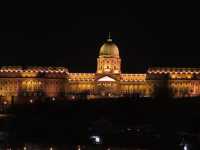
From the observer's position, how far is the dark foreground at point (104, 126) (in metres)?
67.6

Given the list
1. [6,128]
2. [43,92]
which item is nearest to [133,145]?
[6,128]

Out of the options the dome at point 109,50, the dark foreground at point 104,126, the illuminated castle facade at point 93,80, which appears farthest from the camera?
the dome at point 109,50

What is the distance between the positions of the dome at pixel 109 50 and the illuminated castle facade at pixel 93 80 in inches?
81.2

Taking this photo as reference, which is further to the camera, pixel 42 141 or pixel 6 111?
pixel 6 111

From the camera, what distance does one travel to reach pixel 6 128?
7869 centimetres

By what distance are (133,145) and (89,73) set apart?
86133 millimetres

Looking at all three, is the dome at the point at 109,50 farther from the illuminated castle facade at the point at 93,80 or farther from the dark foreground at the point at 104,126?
the dark foreground at the point at 104,126

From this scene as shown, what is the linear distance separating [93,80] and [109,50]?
6.89 m

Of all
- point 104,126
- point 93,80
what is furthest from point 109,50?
point 104,126

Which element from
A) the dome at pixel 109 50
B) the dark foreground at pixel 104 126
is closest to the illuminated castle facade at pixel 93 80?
the dome at pixel 109 50

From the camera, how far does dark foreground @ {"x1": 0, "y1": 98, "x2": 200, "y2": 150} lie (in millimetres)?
67562

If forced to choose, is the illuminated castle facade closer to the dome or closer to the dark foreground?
the dome

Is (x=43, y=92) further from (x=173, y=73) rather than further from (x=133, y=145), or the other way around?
(x=133, y=145)

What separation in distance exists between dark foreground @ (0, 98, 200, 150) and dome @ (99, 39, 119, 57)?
59.2 meters
